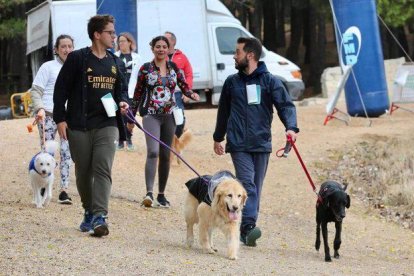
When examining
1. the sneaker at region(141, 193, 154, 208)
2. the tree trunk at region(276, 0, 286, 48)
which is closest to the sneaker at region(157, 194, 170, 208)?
the sneaker at region(141, 193, 154, 208)

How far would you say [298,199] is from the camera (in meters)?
14.2

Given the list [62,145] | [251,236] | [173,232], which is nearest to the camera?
[251,236]

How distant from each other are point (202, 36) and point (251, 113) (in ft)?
52.6

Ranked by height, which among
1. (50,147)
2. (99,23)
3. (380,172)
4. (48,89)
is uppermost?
(99,23)

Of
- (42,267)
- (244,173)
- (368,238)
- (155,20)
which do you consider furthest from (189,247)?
(155,20)

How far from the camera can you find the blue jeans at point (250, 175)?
9.48 metres

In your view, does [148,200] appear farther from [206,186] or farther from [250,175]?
[206,186]

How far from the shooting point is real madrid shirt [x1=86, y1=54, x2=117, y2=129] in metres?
8.87

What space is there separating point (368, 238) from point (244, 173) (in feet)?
10.5

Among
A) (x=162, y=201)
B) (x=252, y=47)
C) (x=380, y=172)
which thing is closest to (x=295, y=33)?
(x=380, y=172)

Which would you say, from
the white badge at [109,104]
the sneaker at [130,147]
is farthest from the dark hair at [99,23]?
the sneaker at [130,147]

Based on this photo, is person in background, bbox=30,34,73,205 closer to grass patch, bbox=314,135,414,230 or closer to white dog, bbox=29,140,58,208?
white dog, bbox=29,140,58,208

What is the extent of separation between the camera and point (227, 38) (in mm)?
25609

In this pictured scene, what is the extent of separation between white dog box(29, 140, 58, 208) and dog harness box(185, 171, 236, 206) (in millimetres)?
2205
